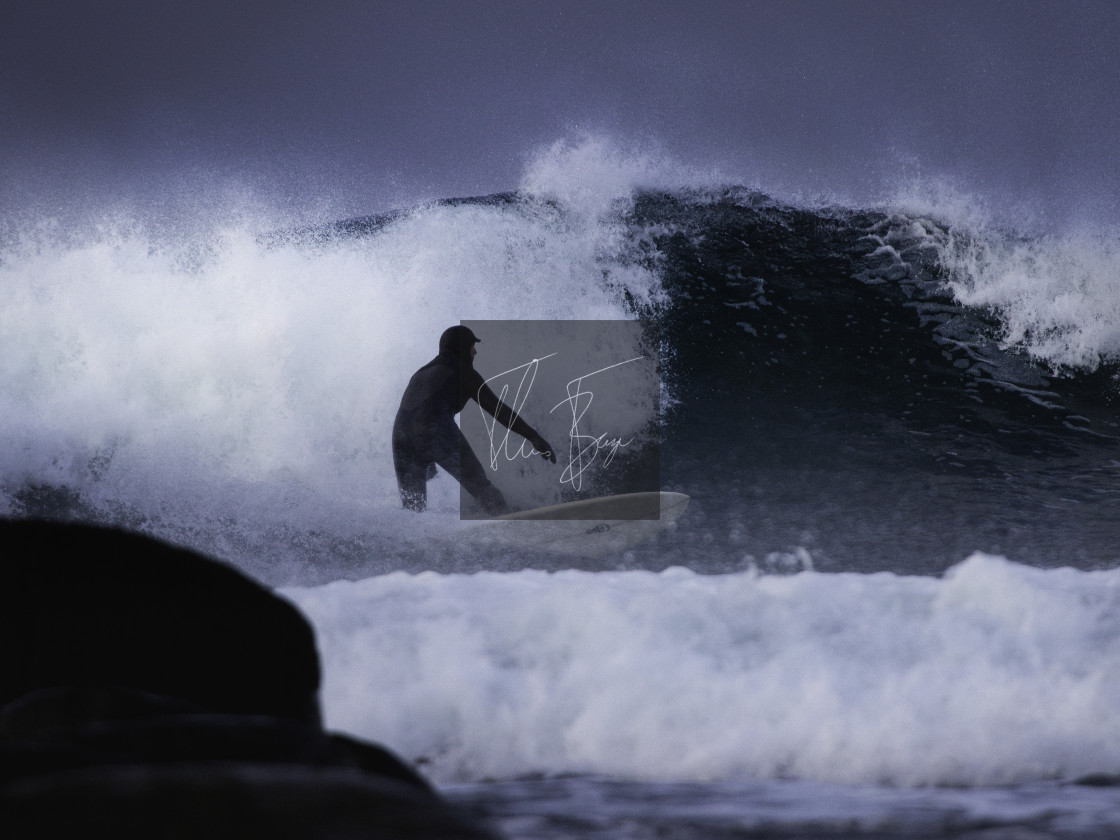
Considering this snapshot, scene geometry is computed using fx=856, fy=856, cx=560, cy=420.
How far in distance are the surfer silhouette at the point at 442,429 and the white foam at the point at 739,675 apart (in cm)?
394

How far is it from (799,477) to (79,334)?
858 centimetres

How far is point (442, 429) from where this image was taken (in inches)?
258

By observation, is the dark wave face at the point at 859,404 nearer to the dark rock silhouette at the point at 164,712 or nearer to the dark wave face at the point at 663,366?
the dark wave face at the point at 663,366

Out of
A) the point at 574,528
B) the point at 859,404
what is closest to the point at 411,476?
the point at 574,528

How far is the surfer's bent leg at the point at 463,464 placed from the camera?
21.4 feet

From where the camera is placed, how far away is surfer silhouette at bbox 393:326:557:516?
6.55 metres

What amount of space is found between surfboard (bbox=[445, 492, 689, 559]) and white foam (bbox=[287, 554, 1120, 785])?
11.5ft

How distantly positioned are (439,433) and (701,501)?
2496 mm
